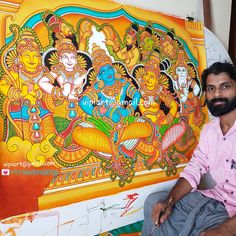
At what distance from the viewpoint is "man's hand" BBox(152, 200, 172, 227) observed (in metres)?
1.15

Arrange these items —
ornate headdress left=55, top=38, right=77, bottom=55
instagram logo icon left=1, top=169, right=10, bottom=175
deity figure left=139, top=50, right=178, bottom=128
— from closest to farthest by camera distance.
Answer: instagram logo icon left=1, top=169, right=10, bottom=175, ornate headdress left=55, top=38, right=77, bottom=55, deity figure left=139, top=50, right=178, bottom=128

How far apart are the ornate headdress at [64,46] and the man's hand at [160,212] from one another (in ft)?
2.39

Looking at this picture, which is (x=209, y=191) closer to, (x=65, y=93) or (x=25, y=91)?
(x=65, y=93)

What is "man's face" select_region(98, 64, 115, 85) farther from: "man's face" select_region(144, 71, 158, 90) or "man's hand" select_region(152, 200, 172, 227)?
"man's hand" select_region(152, 200, 172, 227)

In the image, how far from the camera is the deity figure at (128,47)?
121 centimetres

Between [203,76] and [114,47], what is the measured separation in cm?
51

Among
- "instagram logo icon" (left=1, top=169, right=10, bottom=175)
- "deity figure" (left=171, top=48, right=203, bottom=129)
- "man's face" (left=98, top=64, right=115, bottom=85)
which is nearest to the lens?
"instagram logo icon" (left=1, top=169, right=10, bottom=175)

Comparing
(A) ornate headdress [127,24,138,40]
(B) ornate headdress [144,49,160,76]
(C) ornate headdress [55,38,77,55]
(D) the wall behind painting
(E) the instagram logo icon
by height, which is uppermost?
(D) the wall behind painting

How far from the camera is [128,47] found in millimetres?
1259

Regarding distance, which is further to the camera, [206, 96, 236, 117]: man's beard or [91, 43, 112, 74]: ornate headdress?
[206, 96, 236, 117]: man's beard

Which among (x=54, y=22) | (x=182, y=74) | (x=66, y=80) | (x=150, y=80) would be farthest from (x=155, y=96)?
(x=54, y=22)

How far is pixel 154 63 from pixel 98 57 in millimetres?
314

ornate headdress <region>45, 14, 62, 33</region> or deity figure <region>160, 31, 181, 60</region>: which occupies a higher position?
ornate headdress <region>45, 14, 62, 33</region>

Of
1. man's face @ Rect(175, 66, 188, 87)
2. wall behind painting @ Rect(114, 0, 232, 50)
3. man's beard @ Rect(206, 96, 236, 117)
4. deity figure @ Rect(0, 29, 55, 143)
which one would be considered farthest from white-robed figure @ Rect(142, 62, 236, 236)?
deity figure @ Rect(0, 29, 55, 143)
